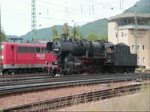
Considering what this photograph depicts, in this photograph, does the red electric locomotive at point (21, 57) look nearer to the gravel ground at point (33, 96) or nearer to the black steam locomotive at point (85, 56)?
the black steam locomotive at point (85, 56)

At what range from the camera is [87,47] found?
3241 centimetres

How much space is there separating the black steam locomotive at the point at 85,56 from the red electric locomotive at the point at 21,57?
314 centimetres

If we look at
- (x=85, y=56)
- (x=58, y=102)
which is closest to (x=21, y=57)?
(x=85, y=56)

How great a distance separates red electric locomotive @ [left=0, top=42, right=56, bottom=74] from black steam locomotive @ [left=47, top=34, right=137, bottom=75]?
314 centimetres

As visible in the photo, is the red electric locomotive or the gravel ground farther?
the red electric locomotive

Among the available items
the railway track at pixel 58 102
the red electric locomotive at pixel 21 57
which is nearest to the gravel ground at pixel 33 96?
the railway track at pixel 58 102

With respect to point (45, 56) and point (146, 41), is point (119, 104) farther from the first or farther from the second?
point (146, 41)

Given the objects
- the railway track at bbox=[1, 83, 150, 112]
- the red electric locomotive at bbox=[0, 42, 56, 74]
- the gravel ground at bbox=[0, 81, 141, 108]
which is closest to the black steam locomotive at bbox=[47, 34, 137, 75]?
the red electric locomotive at bbox=[0, 42, 56, 74]

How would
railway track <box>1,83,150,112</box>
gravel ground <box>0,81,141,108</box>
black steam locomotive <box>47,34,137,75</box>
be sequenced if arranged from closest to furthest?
railway track <box>1,83,150,112</box>, gravel ground <box>0,81,141,108</box>, black steam locomotive <box>47,34,137,75</box>

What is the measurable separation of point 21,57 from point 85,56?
7562 millimetres

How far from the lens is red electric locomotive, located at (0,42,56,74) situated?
35438 millimetres

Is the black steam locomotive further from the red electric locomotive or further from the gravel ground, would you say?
the gravel ground

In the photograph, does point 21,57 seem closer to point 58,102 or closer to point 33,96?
point 33,96

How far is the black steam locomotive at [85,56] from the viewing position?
1208 inches
